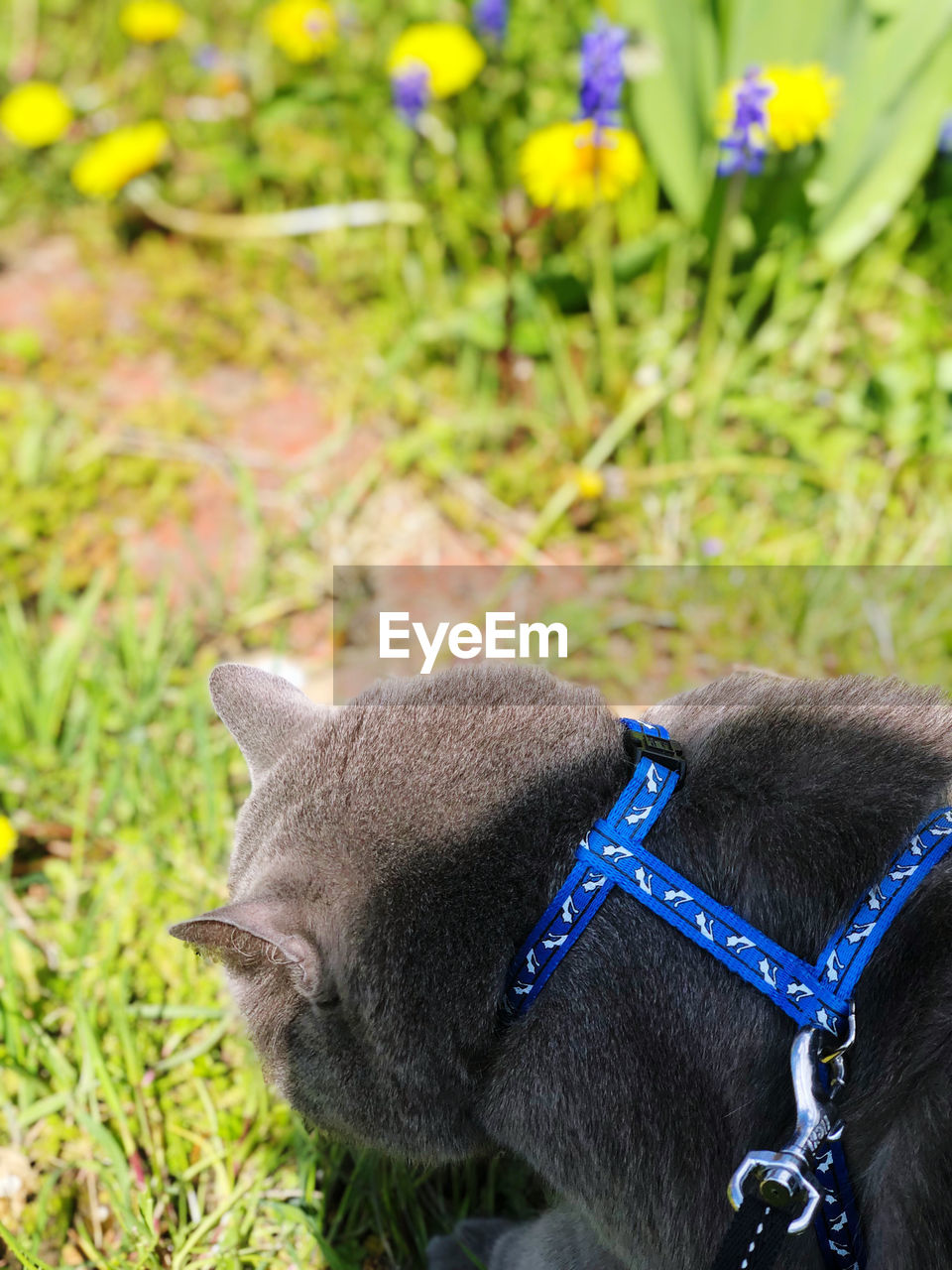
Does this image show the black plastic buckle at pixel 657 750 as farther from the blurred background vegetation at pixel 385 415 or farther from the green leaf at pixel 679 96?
the green leaf at pixel 679 96

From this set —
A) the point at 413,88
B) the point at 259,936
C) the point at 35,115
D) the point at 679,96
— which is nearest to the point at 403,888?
the point at 259,936

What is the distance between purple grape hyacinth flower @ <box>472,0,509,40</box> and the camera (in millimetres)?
3104

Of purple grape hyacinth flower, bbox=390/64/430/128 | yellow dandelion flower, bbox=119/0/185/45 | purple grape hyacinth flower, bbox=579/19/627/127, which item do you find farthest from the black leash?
yellow dandelion flower, bbox=119/0/185/45

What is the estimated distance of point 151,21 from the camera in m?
3.83

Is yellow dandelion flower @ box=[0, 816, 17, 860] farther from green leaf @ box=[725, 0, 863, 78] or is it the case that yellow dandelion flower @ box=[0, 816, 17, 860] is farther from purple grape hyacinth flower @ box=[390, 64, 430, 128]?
green leaf @ box=[725, 0, 863, 78]

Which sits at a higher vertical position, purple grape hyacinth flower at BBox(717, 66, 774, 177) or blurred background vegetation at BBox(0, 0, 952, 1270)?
purple grape hyacinth flower at BBox(717, 66, 774, 177)

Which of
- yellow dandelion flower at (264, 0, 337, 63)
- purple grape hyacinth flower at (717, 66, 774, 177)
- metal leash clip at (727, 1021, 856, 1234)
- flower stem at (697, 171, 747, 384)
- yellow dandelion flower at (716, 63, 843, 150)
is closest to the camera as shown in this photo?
metal leash clip at (727, 1021, 856, 1234)

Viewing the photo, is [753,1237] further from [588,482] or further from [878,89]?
[878,89]

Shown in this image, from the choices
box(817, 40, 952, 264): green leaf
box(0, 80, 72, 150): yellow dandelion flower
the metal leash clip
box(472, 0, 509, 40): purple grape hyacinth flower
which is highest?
box(472, 0, 509, 40): purple grape hyacinth flower

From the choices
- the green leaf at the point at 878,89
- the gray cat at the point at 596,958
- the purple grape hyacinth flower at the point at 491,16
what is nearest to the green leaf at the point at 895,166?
the green leaf at the point at 878,89

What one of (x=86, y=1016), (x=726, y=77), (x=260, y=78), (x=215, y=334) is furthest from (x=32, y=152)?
(x=86, y=1016)

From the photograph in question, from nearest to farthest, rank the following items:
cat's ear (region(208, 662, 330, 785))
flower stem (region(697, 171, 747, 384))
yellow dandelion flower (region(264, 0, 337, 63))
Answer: cat's ear (region(208, 662, 330, 785)), flower stem (region(697, 171, 747, 384)), yellow dandelion flower (region(264, 0, 337, 63))

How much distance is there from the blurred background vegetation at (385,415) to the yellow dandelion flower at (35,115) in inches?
0.7

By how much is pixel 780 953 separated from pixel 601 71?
2.24m
